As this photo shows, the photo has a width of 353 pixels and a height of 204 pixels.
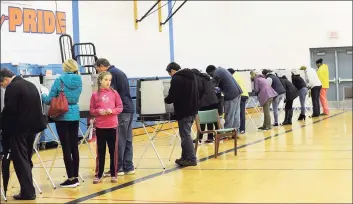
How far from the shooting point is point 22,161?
5.38 meters

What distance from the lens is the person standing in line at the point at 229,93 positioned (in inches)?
386

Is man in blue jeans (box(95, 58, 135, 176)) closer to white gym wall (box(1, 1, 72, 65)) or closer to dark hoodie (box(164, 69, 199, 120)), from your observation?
dark hoodie (box(164, 69, 199, 120))

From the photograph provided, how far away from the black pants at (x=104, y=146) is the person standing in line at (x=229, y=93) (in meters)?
3.91

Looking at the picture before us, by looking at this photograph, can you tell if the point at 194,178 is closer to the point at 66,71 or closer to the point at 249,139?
the point at 66,71

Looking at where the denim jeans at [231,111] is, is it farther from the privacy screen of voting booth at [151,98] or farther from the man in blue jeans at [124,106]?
the man in blue jeans at [124,106]

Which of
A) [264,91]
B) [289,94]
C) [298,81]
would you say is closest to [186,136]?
→ [264,91]

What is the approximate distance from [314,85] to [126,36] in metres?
4.84

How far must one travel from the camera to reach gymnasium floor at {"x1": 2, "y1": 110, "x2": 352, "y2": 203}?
208 inches

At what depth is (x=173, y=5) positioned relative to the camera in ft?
54.3

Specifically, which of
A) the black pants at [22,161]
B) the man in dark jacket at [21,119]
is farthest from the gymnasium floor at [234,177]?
the man in dark jacket at [21,119]

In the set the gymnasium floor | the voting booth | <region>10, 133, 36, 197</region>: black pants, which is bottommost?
the gymnasium floor

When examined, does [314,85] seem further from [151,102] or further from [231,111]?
[151,102]

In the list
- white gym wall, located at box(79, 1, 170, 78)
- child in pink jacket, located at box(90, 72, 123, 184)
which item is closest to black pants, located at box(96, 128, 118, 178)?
child in pink jacket, located at box(90, 72, 123, 184)

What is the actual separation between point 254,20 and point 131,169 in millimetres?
12787
